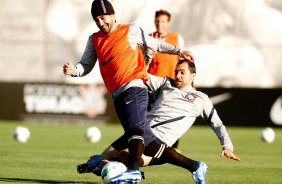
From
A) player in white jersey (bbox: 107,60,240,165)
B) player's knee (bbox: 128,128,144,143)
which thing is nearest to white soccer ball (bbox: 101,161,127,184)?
player's knee (bbox: 128,128,144,143)

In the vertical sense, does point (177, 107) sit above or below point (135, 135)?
above

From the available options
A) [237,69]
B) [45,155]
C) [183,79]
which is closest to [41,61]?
[237,69]

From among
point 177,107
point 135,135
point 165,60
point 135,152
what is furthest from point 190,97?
point 165,60

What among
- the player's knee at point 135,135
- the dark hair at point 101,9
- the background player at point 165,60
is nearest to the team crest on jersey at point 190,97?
the player's knee at point 135,135

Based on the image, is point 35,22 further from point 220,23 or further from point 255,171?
point 255,171

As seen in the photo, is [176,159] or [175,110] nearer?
[176,159]

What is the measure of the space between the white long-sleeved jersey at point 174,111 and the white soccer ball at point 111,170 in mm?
886

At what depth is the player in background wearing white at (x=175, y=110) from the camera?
870 cm

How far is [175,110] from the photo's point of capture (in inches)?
349

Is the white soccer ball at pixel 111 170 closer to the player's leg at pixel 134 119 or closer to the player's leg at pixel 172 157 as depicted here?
the player's leg at pixel 134 119

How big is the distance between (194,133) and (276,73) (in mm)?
7481

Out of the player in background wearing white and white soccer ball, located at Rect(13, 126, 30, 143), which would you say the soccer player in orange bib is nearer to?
the player in background wearing white

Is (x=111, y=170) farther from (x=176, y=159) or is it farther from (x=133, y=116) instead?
(x=176, y=159)

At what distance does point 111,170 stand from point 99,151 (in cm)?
623
